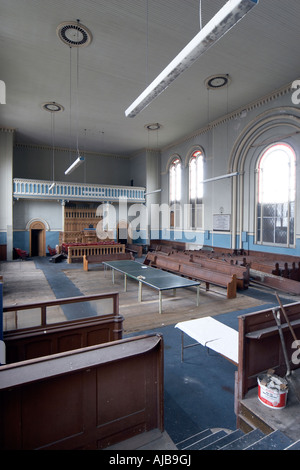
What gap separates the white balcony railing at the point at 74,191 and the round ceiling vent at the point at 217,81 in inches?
301

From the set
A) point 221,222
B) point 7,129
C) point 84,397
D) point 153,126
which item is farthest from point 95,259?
point 84,397

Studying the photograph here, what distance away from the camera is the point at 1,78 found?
27.5ft

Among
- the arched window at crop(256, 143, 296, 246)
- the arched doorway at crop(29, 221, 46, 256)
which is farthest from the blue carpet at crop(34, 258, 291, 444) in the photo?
the arched doorway at crop(29, 221, 46, 256)

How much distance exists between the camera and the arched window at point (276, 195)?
8.88 m

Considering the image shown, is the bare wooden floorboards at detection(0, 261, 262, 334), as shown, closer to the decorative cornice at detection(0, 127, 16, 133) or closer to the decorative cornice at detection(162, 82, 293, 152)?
the decorative cornice at detection(162, 82, 293, 152)

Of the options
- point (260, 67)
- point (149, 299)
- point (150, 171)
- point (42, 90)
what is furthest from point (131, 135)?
point (149, 299)

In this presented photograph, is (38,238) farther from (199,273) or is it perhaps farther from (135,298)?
(199,273)

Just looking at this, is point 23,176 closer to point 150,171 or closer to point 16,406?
point 150,171

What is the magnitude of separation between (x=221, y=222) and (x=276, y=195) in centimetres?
263

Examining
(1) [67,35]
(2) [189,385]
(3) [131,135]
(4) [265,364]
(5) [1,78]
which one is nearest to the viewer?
(4) [265,364]

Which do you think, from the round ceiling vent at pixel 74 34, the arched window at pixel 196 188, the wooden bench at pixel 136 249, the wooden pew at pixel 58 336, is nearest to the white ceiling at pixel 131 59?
the round ceiling vent at pixel 74 34

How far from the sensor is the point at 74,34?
637 cm

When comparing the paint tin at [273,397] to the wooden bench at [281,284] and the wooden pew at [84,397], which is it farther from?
the wooden bench at [281,284]

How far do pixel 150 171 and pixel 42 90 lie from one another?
7.76 meters
